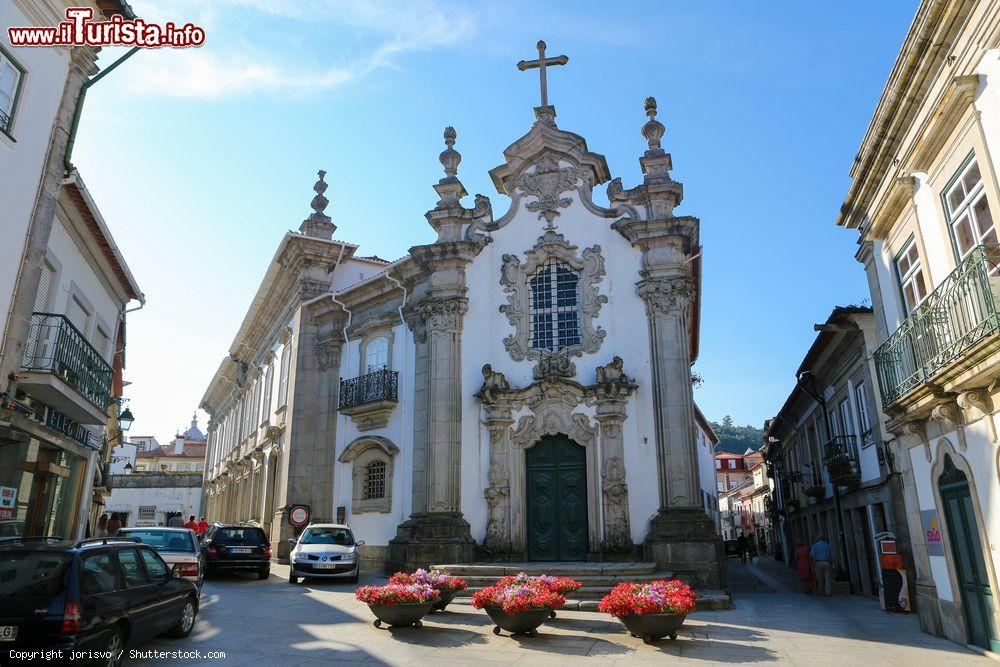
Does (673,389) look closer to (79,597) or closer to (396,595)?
(396,595)

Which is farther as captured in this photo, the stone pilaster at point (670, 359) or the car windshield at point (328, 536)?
the car windshield at point (328, 536)

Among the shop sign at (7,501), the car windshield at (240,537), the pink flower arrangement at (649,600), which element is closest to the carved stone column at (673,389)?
the pink flower arrangement at (649,600)

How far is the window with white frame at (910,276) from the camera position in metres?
10.3

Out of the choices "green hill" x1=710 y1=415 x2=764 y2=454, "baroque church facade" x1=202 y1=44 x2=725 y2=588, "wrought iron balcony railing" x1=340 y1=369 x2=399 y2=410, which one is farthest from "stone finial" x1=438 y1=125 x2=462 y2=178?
"green hill" x1=710 y1=415 x2=764 y2=454

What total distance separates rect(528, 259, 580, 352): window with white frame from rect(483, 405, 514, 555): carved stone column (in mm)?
2219

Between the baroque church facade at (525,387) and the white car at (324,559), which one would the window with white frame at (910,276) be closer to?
the baroque church facade at (525,387)

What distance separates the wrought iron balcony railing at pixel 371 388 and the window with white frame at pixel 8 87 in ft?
38.9

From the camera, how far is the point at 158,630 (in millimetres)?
7906

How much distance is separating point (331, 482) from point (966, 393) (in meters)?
18.0

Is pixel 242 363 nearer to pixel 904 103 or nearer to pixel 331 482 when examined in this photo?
pixel 331 482

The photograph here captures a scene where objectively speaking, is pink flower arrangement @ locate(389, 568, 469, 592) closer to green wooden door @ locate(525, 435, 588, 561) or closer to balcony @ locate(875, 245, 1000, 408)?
green wooden door @ locate(525, 435, 588, 561)

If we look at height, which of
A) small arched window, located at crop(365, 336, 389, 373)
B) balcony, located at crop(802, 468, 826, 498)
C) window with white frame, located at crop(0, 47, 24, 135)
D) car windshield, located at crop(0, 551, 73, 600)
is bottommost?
car windshield, located at crop(0, 551, 73, 600)

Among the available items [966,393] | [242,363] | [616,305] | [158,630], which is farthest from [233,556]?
[242,363]

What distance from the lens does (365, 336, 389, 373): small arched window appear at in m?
21.7
